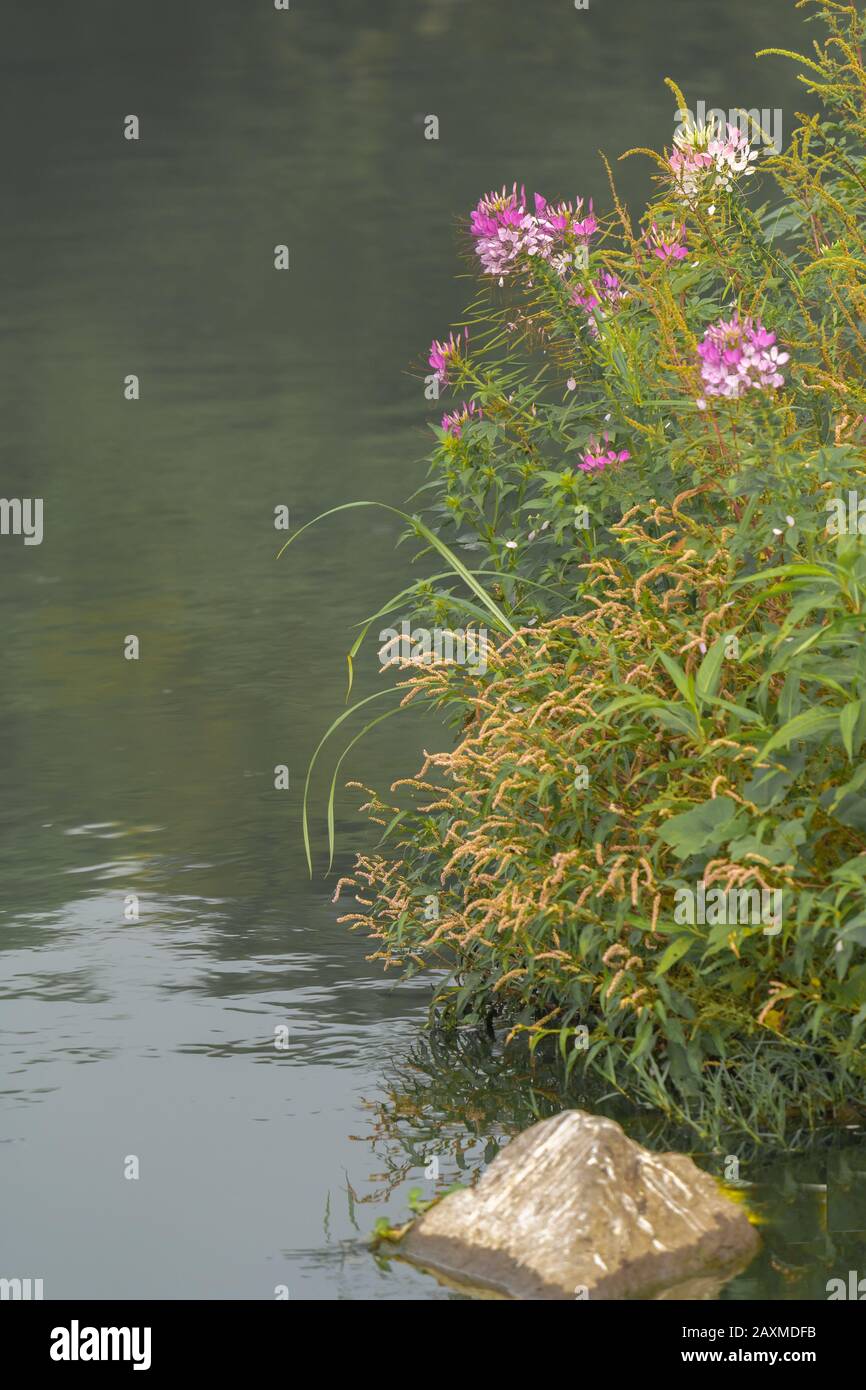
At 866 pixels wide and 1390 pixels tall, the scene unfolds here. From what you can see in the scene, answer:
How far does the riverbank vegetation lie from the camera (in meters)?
5.41

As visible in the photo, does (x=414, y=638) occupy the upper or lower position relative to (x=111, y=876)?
upper

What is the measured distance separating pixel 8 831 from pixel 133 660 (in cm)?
239

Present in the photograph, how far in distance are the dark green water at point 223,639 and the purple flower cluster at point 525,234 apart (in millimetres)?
2282

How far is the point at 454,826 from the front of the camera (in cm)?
606

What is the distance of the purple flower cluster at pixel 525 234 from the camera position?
6672 mm

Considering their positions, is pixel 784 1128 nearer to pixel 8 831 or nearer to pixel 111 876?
pixel 111 876

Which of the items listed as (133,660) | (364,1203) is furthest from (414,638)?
(133,660)

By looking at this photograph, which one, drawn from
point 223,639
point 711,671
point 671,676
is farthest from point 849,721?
point 223,639

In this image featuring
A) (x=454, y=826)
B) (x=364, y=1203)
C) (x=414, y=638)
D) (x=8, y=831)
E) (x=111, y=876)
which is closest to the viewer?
(x=364, y=1203)

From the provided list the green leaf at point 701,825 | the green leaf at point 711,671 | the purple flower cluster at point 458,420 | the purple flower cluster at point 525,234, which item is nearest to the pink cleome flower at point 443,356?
the purple flower cluster at point 458,420

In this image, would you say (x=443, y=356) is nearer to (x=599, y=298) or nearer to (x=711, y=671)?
(x=599, y=298)

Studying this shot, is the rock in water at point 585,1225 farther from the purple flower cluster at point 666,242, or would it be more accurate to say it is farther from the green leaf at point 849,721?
the purple flower cluster at point 666,242

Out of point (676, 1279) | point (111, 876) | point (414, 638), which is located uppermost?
point (414, 638)

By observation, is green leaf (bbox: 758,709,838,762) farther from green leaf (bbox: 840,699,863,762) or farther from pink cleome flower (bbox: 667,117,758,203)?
pink cleome flower (bbox: 667,117,758,203)
